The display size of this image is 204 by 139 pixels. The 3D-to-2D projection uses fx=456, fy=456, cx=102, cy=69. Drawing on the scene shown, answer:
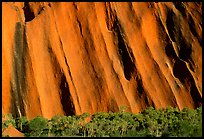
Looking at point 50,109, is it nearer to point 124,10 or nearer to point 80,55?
point 80,55

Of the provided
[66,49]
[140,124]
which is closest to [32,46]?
[66,49]

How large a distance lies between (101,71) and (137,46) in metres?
3.53

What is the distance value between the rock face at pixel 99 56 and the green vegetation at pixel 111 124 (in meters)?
2.33

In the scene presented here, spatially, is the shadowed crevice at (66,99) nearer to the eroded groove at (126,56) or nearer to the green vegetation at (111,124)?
the green vegetation at (111,124)

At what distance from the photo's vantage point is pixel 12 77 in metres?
32.2

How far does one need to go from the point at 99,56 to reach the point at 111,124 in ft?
24.8

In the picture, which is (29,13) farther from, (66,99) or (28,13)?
(66,99)

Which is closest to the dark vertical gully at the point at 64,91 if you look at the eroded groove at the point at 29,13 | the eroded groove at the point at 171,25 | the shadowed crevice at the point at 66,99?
the shadowed crevice at the point at 66,99

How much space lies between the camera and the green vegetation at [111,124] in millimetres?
27094

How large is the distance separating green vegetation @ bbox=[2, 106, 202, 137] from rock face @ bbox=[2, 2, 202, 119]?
2326mm

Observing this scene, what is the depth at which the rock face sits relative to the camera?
3228cm

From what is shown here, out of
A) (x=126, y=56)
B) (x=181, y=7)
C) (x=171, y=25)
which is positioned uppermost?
(x=181, y=7)

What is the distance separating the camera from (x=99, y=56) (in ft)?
111

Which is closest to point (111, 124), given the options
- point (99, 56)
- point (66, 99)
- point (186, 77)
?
point (66, 99)
